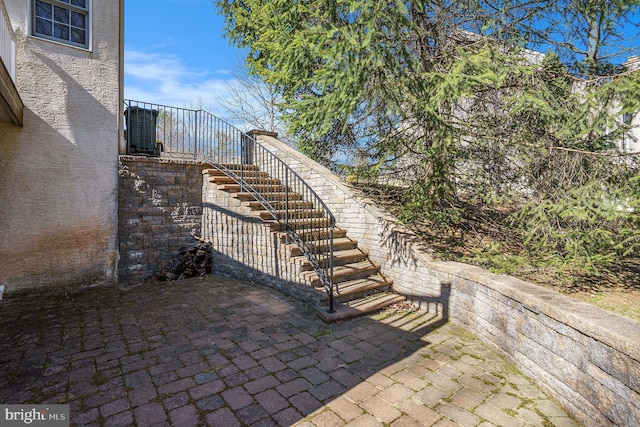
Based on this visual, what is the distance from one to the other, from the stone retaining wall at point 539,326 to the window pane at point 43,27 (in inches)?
239

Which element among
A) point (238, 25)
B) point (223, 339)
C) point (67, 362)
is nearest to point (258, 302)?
point (223, 339)

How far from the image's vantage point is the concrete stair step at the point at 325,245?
196 inches

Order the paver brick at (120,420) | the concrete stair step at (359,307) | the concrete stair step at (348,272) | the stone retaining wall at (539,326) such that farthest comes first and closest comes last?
the concrete stair step at (348,272)
the concrete stair step at (359,307)
the paver brick at (120,420)
the stone retaining wall at (539,326)

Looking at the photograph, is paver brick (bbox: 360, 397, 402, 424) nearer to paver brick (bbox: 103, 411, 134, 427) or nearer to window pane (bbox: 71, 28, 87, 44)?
paver brick (bbox: 103, 411, 134, 427)

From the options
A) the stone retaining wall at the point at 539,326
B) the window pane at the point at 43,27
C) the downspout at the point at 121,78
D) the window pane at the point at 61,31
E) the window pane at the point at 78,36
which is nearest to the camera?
the stone retaining wall at the point at 539,326

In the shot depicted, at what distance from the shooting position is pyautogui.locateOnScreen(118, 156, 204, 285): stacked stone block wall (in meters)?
5.71

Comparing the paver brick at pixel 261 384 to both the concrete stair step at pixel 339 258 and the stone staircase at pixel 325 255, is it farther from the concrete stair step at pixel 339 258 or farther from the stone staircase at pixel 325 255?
the concrete stair step at pixel 339 258

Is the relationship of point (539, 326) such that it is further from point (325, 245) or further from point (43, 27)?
point (43, 27)

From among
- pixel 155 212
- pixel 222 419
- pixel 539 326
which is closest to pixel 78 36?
pixel 155 212

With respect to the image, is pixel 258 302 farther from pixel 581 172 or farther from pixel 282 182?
pixel 581 172

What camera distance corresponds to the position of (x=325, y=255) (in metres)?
5.12

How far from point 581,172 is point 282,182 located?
5448mm

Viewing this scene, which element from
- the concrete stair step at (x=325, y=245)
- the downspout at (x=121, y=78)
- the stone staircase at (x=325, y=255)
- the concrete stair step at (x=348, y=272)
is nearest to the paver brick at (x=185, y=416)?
the stone staircase at (x=325, y=255)

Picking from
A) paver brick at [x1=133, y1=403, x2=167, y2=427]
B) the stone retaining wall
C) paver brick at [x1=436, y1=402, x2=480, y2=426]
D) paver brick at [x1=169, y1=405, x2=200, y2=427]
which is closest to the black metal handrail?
the stone retaining wall
